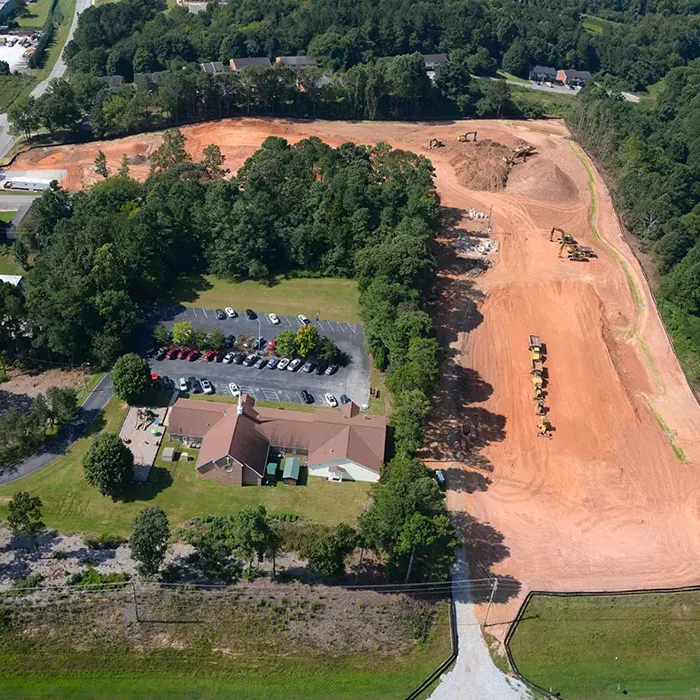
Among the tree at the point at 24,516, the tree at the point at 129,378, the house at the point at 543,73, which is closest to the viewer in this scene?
the tree at the point at 24,516

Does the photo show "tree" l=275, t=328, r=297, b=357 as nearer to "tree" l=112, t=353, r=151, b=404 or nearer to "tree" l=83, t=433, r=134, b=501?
"tree" l=112, t=353, r=151, b=404

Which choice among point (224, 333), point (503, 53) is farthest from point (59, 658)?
point (503, 53)

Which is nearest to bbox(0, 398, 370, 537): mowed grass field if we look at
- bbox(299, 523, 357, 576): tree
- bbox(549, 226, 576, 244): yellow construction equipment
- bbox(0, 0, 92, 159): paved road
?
bbox(299, 523, 357, 576): tree

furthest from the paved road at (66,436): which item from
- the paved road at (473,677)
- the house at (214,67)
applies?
the house at (214,67)

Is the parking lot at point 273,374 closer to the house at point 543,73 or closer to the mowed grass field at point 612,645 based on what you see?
the mowed grass field at point 612,645

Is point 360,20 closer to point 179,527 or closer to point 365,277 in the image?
point 365,277
